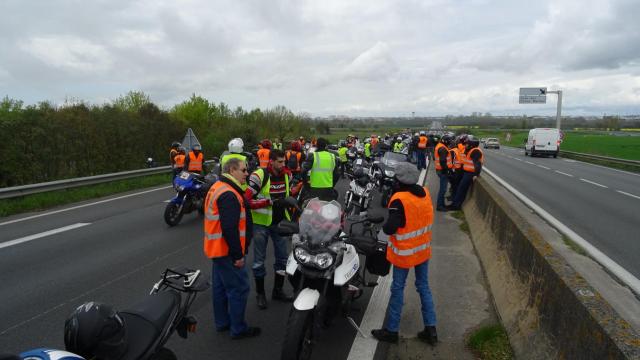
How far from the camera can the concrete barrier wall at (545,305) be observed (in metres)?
2.66

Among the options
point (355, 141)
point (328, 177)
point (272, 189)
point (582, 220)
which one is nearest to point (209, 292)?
point (272, 189)

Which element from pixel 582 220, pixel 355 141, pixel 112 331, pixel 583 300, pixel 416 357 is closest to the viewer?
pixel 112 331

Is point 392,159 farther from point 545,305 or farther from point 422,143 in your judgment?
point 545,305

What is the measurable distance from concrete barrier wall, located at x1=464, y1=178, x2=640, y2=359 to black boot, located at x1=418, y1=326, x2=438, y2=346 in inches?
27.2

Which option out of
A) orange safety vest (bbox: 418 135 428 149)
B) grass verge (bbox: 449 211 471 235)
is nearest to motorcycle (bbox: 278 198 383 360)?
grass verge (bbox: 449 211 471 235)

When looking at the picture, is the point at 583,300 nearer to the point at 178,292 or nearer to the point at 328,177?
the point at 178,292

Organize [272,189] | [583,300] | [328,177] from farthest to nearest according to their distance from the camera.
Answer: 1. [328,177]
2. [272,189]
3. [583,300]

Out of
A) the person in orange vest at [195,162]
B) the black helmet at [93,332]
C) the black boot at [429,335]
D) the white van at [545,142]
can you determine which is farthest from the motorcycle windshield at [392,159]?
the white van at [545,142]

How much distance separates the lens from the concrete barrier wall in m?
2.66

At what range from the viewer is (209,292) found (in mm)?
5629

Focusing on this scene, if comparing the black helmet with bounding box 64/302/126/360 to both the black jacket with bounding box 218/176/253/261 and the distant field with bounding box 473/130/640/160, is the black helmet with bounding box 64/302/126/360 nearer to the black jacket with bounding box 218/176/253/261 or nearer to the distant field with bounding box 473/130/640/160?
the black jacket with bounding box 218/176/253/261

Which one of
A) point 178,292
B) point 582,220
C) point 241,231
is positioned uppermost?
point 241,231

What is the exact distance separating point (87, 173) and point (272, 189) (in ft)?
48.7

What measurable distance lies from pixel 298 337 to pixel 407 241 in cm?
149
